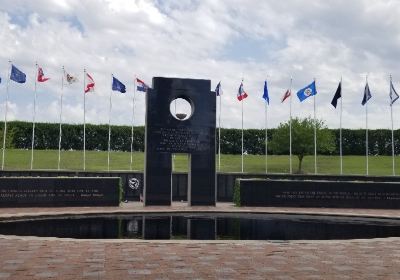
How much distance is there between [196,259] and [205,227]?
240 inches

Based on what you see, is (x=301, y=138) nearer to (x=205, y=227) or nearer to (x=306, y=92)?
(x=306, y=92)

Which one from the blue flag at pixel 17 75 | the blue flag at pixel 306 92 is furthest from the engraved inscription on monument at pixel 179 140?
the blue flag at pixel 17 75

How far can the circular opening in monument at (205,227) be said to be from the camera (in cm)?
1426

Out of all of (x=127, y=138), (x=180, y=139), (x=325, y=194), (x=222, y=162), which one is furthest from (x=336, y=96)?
(x=127, y=138)

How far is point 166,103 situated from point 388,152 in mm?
40428

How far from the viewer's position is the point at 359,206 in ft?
79.8

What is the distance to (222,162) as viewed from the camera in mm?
47625

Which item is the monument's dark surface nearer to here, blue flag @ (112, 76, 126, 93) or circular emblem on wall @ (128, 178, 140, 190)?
circular emblem on wall @ (128, 178, 140, 190)

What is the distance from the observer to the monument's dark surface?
2306cm

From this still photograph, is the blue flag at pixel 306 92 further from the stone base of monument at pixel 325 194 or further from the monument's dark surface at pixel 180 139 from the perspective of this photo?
the monument's dark surface at pixel 180 139

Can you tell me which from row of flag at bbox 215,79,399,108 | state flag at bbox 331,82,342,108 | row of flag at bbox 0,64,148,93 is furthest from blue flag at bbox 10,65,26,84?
state flag at bbox 331,82,342,108

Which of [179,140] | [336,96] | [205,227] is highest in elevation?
[336,96]

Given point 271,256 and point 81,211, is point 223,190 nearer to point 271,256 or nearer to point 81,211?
point 81,211

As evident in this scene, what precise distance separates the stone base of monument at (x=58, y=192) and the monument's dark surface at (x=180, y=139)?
75.6 inches
